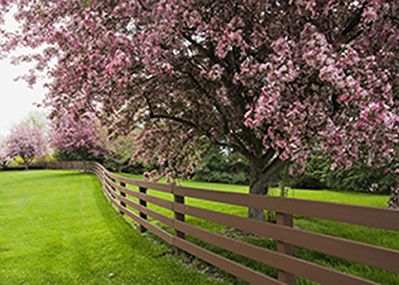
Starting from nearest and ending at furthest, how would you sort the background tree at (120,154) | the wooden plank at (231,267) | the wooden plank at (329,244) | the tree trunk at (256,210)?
the wooden plank at (329,244) < the wooden plank at (231,267) < the tree trunk at (256,210) < the background tree at (120,154)

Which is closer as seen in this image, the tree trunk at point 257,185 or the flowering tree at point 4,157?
the tree trunk at point 257,185

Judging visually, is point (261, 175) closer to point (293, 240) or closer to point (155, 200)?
point (155, 200)

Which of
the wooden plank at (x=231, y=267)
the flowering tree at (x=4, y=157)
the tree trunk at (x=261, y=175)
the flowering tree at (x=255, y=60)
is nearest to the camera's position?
the wooden plank at (x=231, y=267)

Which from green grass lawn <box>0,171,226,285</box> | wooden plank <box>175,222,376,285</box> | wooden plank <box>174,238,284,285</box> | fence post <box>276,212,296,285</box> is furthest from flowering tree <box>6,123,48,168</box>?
fence post <box>276,212,296,285</box>

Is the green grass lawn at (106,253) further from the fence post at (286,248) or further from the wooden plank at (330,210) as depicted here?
the wooden plank at (330,210)

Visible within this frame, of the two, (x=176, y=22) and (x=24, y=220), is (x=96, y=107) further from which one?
(x=24, y=220)

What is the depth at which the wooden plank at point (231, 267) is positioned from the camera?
3.75 metres

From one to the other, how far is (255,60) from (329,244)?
323 centimetres

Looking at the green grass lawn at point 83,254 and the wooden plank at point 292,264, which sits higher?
the wooden plank at point 292,264

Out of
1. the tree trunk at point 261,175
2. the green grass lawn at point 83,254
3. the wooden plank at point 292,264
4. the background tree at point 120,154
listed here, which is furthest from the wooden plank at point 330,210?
the background tree at point 120,154

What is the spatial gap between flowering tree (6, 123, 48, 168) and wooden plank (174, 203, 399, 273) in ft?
149

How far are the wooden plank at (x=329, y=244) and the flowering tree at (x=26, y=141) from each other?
149 feet

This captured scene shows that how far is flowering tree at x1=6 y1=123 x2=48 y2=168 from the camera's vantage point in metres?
44.7

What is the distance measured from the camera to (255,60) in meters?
5.50
